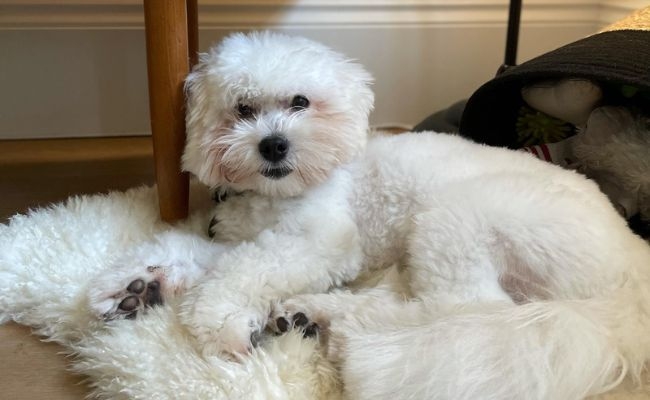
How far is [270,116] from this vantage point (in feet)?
3.33

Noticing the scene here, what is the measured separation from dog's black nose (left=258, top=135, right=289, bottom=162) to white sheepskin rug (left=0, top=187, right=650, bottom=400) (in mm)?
259

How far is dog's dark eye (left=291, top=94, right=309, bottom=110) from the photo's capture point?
1.02 meters

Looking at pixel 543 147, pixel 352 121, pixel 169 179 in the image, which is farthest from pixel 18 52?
pixel 543 147

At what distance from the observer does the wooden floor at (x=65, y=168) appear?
1.50 metres

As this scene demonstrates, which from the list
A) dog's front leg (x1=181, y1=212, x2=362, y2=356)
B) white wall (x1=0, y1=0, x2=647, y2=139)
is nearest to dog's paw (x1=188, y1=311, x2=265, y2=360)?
dog's front leg (x1=181, y1=212, x2=362, y2=356)

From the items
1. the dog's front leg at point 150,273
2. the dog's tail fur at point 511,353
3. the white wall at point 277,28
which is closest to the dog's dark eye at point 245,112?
the dog's front leg at point 150,273

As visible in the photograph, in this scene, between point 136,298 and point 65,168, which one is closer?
point 136,298

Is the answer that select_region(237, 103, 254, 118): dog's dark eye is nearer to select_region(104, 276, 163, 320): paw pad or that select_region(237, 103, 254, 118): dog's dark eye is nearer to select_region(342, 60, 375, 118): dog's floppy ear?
select_region(342, 60, 375, 118): dog's floppy ear

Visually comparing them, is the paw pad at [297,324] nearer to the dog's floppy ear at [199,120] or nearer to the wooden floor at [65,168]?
the dog's floppy ear at [199,120]

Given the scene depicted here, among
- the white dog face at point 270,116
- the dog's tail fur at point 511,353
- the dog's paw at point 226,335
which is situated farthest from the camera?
the white dog face at point 270,116

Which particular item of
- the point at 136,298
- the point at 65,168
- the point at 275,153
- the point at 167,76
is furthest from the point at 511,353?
the point at 65,168

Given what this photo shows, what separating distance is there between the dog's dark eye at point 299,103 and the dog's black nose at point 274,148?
7 cm

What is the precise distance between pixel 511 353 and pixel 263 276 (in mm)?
373

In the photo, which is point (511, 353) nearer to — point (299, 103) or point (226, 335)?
point (226, 335)
